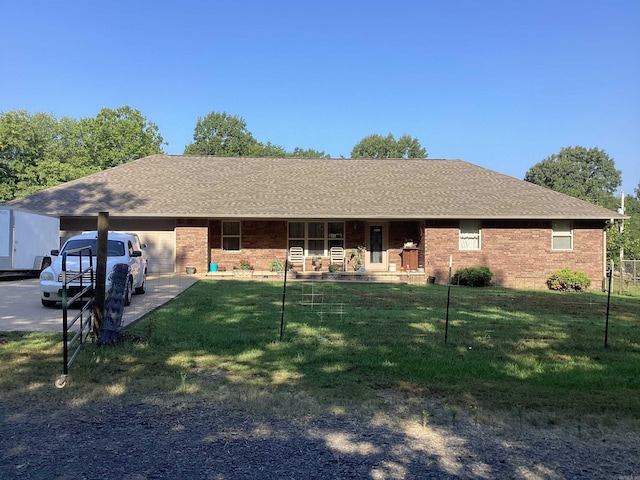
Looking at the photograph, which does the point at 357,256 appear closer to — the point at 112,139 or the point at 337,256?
the point at 337,256

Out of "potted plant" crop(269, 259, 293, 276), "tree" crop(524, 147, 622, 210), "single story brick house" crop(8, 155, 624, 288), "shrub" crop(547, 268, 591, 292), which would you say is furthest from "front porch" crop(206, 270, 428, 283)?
"tree" crop(524, 147, 622, 210)

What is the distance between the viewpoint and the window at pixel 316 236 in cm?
2203

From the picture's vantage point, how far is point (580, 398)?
5215 millimetres

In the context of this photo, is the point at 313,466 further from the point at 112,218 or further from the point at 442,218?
the point at 112,218

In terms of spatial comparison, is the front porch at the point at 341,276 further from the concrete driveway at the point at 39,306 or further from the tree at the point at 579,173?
the tree at the point at 579,173

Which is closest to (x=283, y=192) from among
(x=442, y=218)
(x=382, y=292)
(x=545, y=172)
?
(x=442, y=218)

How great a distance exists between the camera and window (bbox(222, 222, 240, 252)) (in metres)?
21.9

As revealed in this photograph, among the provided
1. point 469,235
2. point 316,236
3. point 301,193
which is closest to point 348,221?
point 316,236

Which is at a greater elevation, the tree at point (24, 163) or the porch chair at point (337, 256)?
the tree at point (24, 163)

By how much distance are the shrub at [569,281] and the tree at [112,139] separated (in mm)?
39421

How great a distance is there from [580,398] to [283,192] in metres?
18.0

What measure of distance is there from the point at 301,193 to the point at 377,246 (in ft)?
13.8

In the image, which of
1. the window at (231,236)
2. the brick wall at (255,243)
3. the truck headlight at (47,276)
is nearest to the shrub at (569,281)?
the brick wall at (255,243)

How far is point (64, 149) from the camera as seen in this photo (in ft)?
164
